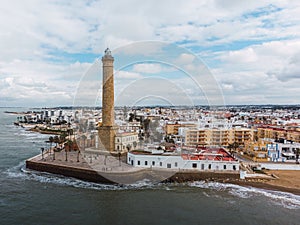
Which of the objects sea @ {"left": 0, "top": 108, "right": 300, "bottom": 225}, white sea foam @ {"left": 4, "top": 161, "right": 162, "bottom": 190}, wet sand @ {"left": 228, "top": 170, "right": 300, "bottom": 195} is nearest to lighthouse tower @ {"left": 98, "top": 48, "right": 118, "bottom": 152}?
white sea foam @ {"left": 4, "top": 161, "right": 162, "bottom": 190}

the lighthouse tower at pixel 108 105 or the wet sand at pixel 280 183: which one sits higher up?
the lighthouse tower at pixel 108 105

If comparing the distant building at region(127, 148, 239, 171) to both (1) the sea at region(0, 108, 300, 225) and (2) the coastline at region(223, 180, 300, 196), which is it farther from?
(1) the sea at region(0, 108, 300, 225)

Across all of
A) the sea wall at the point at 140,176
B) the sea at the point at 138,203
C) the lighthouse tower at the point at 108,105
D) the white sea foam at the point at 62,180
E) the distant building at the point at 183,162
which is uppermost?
the lighthouse tower at the point at 108,105

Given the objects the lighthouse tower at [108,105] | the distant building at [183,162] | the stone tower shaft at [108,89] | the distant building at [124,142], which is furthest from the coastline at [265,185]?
the stone tower shaft at [108,89]

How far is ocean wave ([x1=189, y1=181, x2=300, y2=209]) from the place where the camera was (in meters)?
12.4

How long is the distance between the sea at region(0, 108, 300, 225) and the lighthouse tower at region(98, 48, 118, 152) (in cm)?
546

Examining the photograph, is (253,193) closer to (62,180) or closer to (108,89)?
(62,180)

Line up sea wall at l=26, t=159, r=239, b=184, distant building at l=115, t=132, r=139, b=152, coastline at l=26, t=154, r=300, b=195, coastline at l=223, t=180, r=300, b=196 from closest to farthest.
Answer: coastline at l=223, t=180, r=300, b=196
coastline at l=26, t=154, r=300, b=195
sea wall at l=26, t=159, r=239, b=184
distant building at l=115, t=132, r=139, b=152

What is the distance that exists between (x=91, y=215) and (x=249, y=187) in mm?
8138

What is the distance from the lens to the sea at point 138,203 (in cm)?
1061

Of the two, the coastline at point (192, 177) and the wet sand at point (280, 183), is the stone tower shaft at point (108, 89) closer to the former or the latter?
the coastline at point (192, 177)

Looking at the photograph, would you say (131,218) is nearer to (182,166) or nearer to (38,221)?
(38,221)

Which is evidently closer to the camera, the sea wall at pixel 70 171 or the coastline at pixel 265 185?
the coastline at pixel 265 185

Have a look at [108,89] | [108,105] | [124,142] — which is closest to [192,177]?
[124,142]
